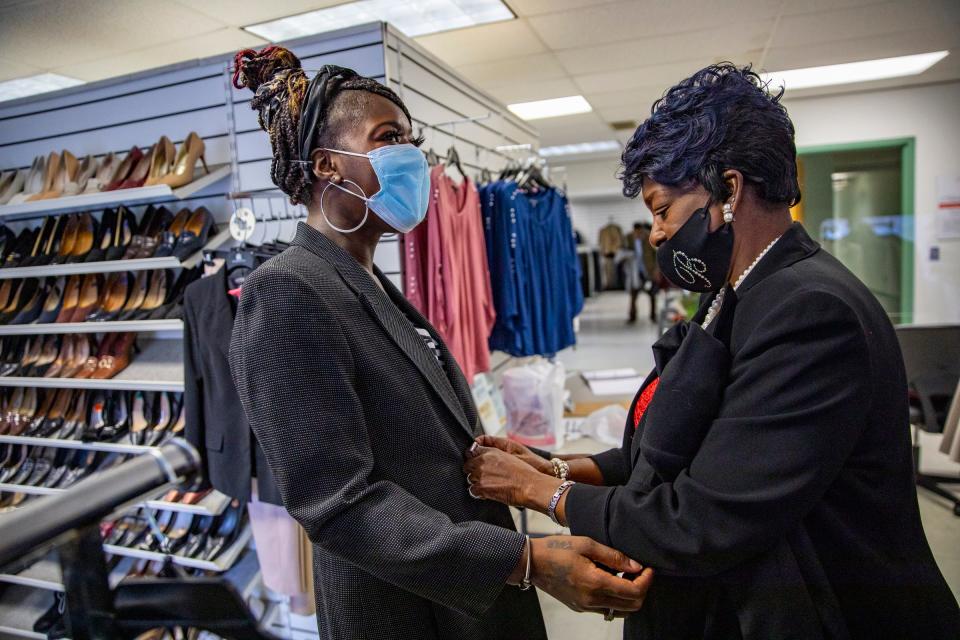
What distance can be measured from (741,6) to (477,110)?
6.36 feet

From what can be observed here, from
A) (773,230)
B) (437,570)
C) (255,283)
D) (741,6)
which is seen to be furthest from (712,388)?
(741,6)

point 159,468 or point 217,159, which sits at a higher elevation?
point 217,159

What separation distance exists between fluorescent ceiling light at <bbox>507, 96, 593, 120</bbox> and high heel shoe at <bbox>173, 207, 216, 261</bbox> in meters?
4.45

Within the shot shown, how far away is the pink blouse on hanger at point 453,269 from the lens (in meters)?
2.76

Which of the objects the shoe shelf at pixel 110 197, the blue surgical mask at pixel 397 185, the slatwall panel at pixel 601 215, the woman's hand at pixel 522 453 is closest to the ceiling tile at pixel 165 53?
the shoe shelf at pixel 110 197

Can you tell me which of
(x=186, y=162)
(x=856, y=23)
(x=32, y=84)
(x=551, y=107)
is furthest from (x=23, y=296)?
(x=856, y=23)

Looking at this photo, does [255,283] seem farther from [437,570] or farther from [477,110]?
[477,110]

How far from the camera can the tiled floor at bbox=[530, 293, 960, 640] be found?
7.94ft

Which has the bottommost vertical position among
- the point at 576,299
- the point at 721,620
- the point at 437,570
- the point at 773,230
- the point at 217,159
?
the point at 721,620

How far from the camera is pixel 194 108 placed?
3.11 meters

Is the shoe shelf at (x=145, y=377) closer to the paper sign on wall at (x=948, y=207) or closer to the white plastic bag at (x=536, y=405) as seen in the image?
the white plastic bag at (x=536, y=405)

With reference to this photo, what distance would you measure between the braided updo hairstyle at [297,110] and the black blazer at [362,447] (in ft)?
0.46

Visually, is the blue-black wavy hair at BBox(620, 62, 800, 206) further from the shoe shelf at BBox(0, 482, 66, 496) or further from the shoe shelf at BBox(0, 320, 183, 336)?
the shoe shelf at BBox(0, 482, 66, 496)

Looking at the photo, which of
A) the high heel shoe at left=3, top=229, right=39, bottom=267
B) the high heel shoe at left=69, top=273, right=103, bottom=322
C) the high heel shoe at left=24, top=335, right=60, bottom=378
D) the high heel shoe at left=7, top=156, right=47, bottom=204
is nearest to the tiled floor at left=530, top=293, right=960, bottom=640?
the high heel shoe at left=69, top=273, right=103, bottom=322
